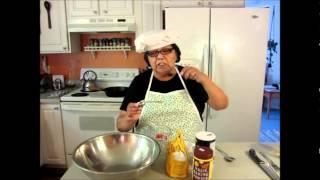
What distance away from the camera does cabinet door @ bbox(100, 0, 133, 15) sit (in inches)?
90.5

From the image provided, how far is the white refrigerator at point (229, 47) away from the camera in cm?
191

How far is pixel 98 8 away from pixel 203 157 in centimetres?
200

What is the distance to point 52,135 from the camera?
7.83 feet

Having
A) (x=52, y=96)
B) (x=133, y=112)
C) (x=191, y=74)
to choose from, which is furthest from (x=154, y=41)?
(x=52, y=96)

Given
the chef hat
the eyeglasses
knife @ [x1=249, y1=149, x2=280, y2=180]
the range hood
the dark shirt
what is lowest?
knife @ [x1=249, y1=149, x2=280, y2=180]

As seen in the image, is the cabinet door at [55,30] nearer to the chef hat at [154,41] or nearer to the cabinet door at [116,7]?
the cabinet door at [116,7]

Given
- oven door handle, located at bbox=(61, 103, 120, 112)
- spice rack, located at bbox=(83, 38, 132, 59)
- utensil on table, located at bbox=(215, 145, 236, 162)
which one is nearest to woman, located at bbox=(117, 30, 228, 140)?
A: utensil on table, located at bbox=(215, 145, 236, 162)

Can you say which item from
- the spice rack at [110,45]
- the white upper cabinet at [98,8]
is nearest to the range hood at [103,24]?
the white upper cabinet at [98,8]

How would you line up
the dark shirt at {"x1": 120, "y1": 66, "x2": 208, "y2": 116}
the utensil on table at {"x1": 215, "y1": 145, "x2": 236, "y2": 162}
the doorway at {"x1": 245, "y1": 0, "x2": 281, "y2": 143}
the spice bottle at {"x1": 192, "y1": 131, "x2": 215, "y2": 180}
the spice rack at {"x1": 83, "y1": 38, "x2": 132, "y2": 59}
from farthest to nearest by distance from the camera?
the spice rack at {"x1": 83, "y1": 38, "x2": 132, "y2": 59} < the dark shirt at {"x1": 120, "y1": 66, "x2": 208, "y2": 116} < the utensil on table at {"x1": 215, "y1": 145, "x2": 236, "y2": 162} < the spice bottle at {"x1": 192, "y1": 131, "x2": 215, "y2": 180} < the doorway at {"x1": 245, "y1": 0, "x2": 281, "y2": 143}

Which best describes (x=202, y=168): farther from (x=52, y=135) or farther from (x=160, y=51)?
(x=52, y=135)

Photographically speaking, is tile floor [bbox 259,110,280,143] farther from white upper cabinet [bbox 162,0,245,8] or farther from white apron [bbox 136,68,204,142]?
white upper cabinet [bbox 162,0,245,8]

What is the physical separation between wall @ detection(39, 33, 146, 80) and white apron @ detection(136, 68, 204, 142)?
1.43m
